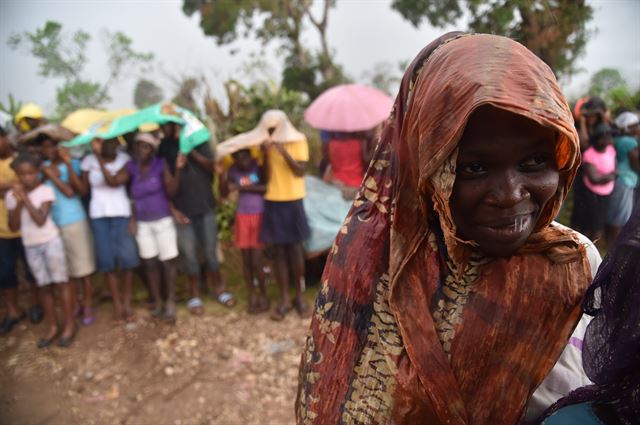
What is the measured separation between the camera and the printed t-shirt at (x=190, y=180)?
424 cm

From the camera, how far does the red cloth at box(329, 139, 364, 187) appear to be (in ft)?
14.8

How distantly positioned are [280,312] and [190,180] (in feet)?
5.18

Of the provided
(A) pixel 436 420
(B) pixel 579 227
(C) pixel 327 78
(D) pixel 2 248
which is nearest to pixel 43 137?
(D) pixel 2 248

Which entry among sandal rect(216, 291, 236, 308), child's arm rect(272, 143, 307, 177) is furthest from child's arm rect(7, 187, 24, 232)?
child's arm rect(272, 143, 307, 177)

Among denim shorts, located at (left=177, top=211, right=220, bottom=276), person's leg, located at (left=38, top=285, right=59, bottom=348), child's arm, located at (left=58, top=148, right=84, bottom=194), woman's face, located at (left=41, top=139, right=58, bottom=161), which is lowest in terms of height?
person's leg, located at (left=38, top=285, right=59, bottom=348)

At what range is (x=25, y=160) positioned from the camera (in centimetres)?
362

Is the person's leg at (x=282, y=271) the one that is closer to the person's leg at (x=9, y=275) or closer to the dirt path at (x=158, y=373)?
the dirt path at (x=158, y=373)

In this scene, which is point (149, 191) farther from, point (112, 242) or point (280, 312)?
point (280, 312)

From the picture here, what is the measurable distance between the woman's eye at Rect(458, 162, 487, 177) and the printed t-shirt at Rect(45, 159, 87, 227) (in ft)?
13.0

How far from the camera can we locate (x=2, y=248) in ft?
13.0

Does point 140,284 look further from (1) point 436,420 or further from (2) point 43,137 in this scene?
(1) point 436,420

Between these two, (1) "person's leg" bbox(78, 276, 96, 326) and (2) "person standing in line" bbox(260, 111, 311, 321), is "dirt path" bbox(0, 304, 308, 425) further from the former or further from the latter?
(2) "person standing in line" bbox(260, 111, 311, 321)

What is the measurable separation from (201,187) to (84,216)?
110 cm

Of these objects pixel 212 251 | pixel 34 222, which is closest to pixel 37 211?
pixel 34 222
